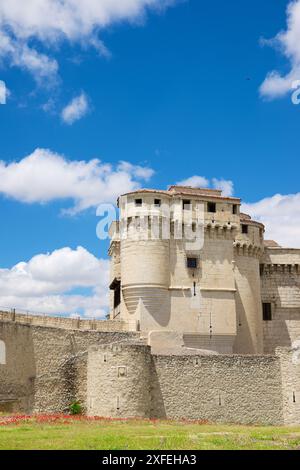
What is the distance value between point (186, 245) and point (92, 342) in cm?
947

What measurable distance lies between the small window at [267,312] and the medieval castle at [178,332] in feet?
0.28

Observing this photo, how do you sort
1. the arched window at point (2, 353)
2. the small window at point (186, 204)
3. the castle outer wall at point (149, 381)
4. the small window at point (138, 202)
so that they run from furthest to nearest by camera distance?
the small window at point (186, 204), the small window at point (138, 202), the arched window at point (2, 353), the castle outer wall at point (149, 381)

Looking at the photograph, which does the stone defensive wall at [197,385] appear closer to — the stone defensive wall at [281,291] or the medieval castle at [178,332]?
the medieval castle at [178,332]

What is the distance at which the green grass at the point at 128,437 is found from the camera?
18062mm

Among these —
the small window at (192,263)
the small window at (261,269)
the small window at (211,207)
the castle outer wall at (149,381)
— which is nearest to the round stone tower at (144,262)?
the small window at (192,263)

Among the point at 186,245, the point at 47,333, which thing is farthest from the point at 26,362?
the point at 186,245

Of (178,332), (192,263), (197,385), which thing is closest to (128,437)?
(197,385)

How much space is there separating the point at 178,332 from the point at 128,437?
18.2m

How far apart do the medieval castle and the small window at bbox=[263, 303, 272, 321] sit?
8 cm

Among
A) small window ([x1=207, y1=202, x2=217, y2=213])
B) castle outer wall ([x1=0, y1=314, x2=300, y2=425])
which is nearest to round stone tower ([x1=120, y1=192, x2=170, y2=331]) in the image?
small window ([x1=207, y1=202, x2=217, y2=213])

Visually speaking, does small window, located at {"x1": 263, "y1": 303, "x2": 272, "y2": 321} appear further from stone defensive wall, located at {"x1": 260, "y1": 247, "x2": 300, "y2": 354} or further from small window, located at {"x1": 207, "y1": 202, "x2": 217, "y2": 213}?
small window, located at {"x1": 207, "y1": 202, "x2": 217, "y2": 213}

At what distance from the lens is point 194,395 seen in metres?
30.4
